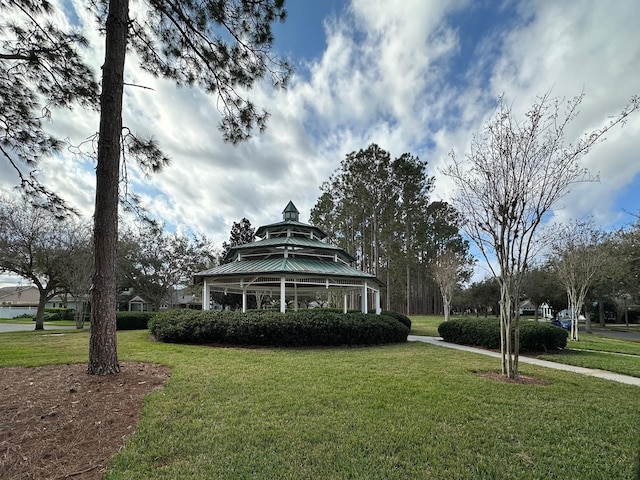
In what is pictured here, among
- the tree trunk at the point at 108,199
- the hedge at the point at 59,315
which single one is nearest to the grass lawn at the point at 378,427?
the tree trunk at the point at 108,199

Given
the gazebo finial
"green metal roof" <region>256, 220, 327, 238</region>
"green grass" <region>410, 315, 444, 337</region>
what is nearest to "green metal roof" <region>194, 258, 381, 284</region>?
"green metal roof" <region>256, 220, 327, 238</region>

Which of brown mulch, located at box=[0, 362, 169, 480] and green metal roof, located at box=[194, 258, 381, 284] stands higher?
green metal roof, located at box=[194, 258, 381, 284]

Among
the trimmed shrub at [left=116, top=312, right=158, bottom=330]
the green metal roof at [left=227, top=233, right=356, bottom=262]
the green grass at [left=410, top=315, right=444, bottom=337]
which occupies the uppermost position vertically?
the green metal roof at [left=227, top=233, right=356, bottom=262]

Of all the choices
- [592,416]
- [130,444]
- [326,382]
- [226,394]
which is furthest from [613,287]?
[130,444]

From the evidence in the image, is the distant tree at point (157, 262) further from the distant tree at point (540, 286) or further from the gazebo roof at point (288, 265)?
the distant tree at point (540, 286)

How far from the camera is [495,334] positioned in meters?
11.1

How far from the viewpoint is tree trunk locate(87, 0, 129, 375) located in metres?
6.05

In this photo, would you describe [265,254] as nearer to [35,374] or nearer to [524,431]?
[35,374]

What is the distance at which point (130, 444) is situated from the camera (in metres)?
3.50

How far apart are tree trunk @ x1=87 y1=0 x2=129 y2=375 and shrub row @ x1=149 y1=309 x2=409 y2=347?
5.03 meters

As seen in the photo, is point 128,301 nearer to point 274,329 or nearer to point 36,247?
point 36,247

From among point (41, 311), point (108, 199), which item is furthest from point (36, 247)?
point (108, 199)

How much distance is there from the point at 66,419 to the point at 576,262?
1938 centimetres

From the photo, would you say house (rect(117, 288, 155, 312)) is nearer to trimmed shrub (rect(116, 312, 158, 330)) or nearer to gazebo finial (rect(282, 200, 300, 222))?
trimmed shrub (rect(116, 312, 158, 330))
